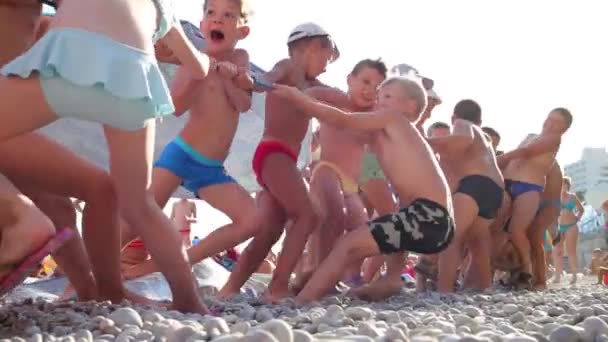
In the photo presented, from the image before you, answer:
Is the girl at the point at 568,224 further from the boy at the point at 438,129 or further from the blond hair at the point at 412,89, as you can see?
the blond hair at the point at 412,89

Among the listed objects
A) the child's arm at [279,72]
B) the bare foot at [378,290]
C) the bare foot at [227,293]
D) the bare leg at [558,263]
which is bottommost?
the bare leg at [558,263]

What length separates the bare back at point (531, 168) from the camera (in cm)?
663

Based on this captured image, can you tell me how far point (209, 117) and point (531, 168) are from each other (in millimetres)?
3478

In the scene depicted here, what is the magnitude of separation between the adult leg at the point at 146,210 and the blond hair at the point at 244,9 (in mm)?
1964

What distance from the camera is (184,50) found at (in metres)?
3.08

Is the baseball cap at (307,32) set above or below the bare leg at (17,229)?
above

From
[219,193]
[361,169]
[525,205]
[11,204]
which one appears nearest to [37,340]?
[11,204]

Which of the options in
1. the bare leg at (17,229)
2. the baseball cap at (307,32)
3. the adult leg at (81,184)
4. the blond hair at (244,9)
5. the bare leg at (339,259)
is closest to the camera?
the bare leg at (17,229)

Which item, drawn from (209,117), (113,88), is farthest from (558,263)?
(113,88)

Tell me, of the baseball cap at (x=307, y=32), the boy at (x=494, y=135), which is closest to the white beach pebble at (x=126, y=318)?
the baseball cap at (x=307, y=32)

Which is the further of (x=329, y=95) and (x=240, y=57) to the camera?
(x=329, y=95)

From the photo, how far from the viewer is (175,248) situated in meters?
2.88

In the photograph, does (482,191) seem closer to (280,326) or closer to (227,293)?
(227,293)

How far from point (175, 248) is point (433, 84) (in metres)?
4.68
